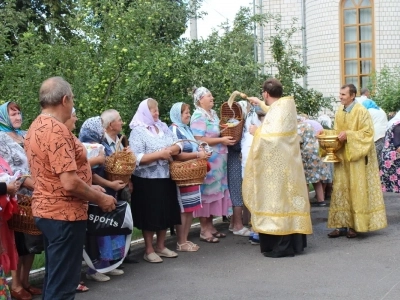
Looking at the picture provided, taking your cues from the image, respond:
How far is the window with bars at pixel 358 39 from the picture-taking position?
20312 mm

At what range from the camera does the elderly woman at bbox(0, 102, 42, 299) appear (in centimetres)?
623

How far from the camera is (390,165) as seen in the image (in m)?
9.98

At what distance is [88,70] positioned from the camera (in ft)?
33.0

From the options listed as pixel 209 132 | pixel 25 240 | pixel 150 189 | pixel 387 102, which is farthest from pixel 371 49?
pixel 25 240

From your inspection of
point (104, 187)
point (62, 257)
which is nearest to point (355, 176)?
point (104, 187)

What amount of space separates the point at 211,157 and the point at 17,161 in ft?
10.5

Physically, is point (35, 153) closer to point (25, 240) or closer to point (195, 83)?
point (25, 240)

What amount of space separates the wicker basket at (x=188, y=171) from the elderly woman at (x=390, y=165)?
3.28 meters

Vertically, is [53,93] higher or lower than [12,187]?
higher

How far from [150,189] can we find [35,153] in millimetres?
2937

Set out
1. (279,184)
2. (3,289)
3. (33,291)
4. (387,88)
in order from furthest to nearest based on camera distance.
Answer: (387,88), (279,184), (33,291), (3,289)

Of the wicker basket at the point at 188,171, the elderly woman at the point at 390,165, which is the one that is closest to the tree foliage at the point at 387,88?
the elderly woman at the point at 390,165

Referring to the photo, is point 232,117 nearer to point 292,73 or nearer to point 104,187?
point 104,187

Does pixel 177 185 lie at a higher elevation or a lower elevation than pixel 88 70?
lower
